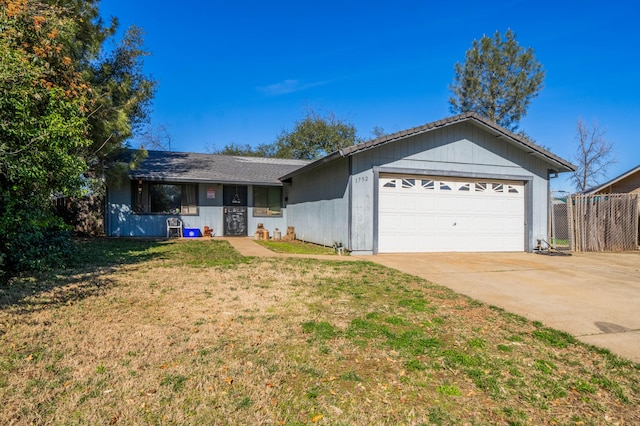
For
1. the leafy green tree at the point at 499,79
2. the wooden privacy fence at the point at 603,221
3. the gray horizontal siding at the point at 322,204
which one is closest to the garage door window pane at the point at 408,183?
the gray horizontal siding at the point at 322,204

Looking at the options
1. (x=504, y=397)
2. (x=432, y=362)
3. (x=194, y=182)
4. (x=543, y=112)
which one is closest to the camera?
(x=504, y=397)

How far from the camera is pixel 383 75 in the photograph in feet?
70.5

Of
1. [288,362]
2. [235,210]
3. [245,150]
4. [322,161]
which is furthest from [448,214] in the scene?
[245,150]

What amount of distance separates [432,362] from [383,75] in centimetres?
2078

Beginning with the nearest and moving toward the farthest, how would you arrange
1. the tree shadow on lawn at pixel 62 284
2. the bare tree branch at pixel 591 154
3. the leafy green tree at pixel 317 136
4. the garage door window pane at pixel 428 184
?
the tree shadow on lawn at pixel 62 284, the garage door window pane at pixel 428 184, the bare tree branch at pixel 591 154, the leafy green tree at pixel 317 136

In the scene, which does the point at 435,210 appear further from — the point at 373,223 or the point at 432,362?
the point at 432,362

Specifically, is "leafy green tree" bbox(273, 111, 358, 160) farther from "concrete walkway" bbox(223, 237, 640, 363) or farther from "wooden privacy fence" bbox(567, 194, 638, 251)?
"concrete walkway" bbox(223, 237, 640, 363)

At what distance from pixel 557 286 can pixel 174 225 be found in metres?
12.7

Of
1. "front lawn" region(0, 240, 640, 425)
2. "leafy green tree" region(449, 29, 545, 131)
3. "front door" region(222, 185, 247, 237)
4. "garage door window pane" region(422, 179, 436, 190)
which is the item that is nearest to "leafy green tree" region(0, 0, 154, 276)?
"front lawn" region(0, 240, 640, 425)

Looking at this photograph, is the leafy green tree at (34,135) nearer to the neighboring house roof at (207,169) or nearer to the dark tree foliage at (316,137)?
the neighboring house roof at (207,169)

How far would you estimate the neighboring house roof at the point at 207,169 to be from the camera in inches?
550

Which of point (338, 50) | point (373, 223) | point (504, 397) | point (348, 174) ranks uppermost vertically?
point (338, 50)

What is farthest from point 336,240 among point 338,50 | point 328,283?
point 338,50

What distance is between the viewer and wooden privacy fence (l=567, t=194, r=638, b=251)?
11.8 metres
